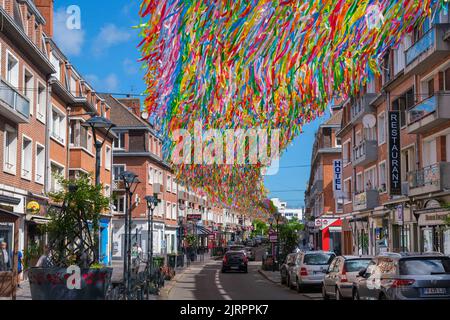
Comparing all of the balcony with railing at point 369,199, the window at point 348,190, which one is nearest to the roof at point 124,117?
the window at point 348,190

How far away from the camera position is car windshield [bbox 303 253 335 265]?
2661 centimetres

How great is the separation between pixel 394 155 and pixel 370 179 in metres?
9.22

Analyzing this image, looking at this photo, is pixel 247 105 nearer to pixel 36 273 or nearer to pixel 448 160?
pixel 448 160

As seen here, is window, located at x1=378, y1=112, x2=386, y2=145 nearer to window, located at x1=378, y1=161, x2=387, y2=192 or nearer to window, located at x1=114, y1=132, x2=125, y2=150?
window, located at x1=378, y1=161, x2=387, y2=192

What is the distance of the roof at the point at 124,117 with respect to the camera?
63.0 m

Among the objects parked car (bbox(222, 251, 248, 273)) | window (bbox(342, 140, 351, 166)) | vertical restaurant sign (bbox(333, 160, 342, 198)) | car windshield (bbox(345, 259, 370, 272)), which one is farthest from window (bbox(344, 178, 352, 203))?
car windshield (bbox(345, 259, 370, 272))

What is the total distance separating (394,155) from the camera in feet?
114

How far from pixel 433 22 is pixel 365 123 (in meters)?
12.1

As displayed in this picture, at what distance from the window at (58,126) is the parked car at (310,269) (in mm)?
14982

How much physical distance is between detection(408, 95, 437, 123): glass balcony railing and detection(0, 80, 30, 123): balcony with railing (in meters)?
17.0

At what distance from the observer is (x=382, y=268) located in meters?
15.4

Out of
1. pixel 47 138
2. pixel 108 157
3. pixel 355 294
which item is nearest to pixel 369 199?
pixel 108 157

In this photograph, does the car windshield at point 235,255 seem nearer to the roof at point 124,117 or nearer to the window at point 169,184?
the roof at point 124,117

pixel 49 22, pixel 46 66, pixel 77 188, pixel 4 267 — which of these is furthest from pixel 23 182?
pixel 77 188
